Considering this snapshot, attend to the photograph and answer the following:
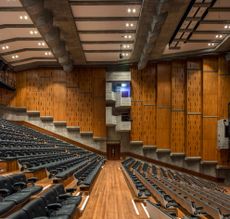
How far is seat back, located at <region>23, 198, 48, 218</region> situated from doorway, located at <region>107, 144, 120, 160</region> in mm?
9472

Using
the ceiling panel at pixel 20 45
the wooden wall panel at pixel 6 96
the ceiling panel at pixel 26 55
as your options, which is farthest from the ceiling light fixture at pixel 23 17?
the wooden wall panel at pixel 6 96

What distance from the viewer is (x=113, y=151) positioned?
11.8m

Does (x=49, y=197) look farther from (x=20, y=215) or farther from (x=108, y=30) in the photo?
(x=108, y=30)

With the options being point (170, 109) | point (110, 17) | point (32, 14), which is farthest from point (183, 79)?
point (32, 14)

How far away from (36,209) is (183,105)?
9.18m

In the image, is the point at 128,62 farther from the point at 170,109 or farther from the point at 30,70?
the point at 30,70

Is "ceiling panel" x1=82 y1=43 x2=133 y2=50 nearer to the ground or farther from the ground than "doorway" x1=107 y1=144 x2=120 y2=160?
farther from the ground

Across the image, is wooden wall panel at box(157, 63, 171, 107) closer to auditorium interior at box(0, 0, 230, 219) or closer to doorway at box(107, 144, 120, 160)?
auditorium interior at box(0, 0, 230, 219)

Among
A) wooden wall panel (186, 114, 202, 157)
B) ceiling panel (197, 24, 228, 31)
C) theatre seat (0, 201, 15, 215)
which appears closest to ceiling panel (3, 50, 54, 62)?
ceiling panel (197, 24, 228, 31)

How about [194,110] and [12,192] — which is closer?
[12,192]

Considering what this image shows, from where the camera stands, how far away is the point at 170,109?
36.4ft

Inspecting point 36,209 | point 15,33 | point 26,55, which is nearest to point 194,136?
point 26,55

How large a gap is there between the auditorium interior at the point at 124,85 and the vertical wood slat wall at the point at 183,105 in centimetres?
3

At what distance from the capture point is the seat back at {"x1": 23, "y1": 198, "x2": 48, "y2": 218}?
2.04 metres
